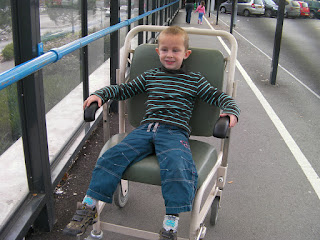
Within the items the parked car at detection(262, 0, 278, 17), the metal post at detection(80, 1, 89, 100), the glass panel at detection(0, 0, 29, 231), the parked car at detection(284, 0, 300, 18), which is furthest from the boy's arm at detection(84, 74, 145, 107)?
the parked car at detection(262, 0, 278, 17)

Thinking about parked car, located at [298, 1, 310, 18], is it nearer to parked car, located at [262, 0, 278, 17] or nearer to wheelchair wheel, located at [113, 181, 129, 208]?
parked car, located at [262, 0, 278, 17]

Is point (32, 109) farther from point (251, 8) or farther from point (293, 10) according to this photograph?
point (293, 10)

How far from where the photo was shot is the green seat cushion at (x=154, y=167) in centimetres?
226

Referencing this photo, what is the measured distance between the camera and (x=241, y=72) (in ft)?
28.0

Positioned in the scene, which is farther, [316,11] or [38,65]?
[316,11]

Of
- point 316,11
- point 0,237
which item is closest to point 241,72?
point 0,237

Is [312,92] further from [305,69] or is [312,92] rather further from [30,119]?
[30,119]

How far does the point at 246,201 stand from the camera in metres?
3.36

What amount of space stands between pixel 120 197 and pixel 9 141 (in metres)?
0.98

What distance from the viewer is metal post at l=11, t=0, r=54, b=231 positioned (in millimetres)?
2299

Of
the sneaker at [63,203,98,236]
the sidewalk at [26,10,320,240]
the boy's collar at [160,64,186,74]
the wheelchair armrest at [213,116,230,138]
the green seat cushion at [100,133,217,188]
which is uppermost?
the boy's collar at [160,64,186,74]

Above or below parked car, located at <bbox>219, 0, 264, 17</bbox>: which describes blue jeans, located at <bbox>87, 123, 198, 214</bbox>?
above

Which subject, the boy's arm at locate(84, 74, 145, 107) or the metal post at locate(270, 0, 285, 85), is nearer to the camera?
the boy's arm at locate(84, 74, 145, 107)

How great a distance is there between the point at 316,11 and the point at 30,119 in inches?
1199
